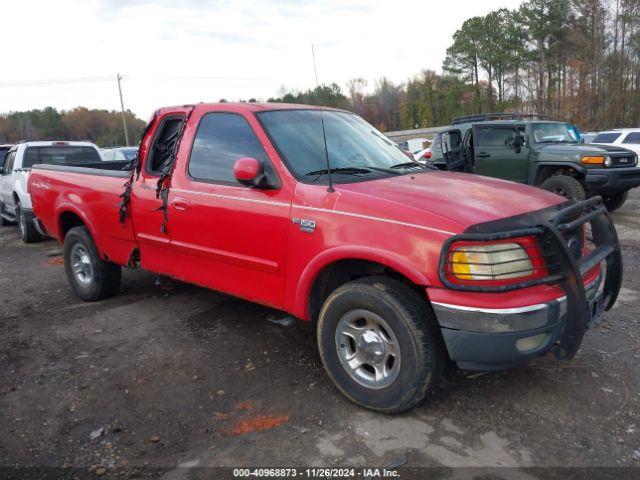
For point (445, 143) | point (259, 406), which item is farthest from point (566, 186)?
point (259, 406)

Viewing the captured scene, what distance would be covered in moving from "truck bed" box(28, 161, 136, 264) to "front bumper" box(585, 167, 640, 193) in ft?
24.0

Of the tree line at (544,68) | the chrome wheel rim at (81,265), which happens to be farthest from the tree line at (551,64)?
the chrome wheel rim at (81,265)

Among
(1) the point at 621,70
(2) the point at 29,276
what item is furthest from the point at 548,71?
(2) the point at 29,276

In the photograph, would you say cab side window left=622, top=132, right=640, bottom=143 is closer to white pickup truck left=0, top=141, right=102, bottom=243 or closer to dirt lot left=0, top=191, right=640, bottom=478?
dirt lot left=0, top=191, right=640, bottom=478

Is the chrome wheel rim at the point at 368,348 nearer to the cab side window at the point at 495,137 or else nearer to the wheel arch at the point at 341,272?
the wheel arch at the point at 341,272

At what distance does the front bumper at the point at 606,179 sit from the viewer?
8633mm

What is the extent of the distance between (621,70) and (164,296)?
1680 inches

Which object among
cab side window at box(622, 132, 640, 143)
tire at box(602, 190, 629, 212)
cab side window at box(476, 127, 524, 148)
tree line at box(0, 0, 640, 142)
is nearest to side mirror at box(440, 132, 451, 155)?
A: cab side window at box(476, 127, 524, 148)

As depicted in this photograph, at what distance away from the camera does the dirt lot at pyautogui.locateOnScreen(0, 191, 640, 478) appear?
2842 millimetres

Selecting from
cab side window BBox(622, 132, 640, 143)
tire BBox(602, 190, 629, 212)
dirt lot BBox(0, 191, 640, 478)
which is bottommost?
dirt lot BBox(0, 191, 640, 478)

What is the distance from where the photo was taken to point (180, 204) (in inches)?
164

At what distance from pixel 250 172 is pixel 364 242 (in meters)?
0.90

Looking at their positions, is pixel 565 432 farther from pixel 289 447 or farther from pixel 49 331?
pixel 49 331

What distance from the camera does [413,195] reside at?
3201mm
